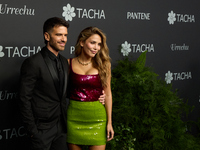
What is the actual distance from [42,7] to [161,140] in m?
2.36

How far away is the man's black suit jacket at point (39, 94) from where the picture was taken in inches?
108

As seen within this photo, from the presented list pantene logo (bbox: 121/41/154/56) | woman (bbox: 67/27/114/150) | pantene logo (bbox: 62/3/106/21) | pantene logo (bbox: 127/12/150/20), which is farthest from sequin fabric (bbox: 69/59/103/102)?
pantene logo (bbox: 127/12/150/20)

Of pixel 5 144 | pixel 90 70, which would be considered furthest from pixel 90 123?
pixel 5 144

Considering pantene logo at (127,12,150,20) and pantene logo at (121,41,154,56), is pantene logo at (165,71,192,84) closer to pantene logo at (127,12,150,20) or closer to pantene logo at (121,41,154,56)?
pantene logo at (121,41,154,56)

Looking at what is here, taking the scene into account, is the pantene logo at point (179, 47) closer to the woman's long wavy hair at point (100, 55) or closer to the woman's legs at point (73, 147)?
the woman's long wavy hair at point (100, 55)

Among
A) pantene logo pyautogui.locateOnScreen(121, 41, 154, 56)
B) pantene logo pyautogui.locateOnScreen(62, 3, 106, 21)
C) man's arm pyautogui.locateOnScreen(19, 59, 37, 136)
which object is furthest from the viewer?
pantene logo pyautogui.locateOnScreen(121, 41, 154, 56)

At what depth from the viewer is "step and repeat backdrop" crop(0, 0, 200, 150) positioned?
3.67 m

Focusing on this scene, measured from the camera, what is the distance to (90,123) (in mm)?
3162

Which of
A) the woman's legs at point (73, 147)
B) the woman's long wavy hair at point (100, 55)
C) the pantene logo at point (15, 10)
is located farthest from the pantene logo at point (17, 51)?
Result: the woman's legs at point (73, 147)

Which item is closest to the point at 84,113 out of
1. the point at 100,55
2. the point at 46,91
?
the point at 46,91

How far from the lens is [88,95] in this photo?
124 inches

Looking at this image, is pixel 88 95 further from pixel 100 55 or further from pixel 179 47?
pixel 179 47

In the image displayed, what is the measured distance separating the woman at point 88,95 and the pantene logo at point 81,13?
1053mm

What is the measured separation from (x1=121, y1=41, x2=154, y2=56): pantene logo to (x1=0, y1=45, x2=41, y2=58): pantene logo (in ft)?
4.99
